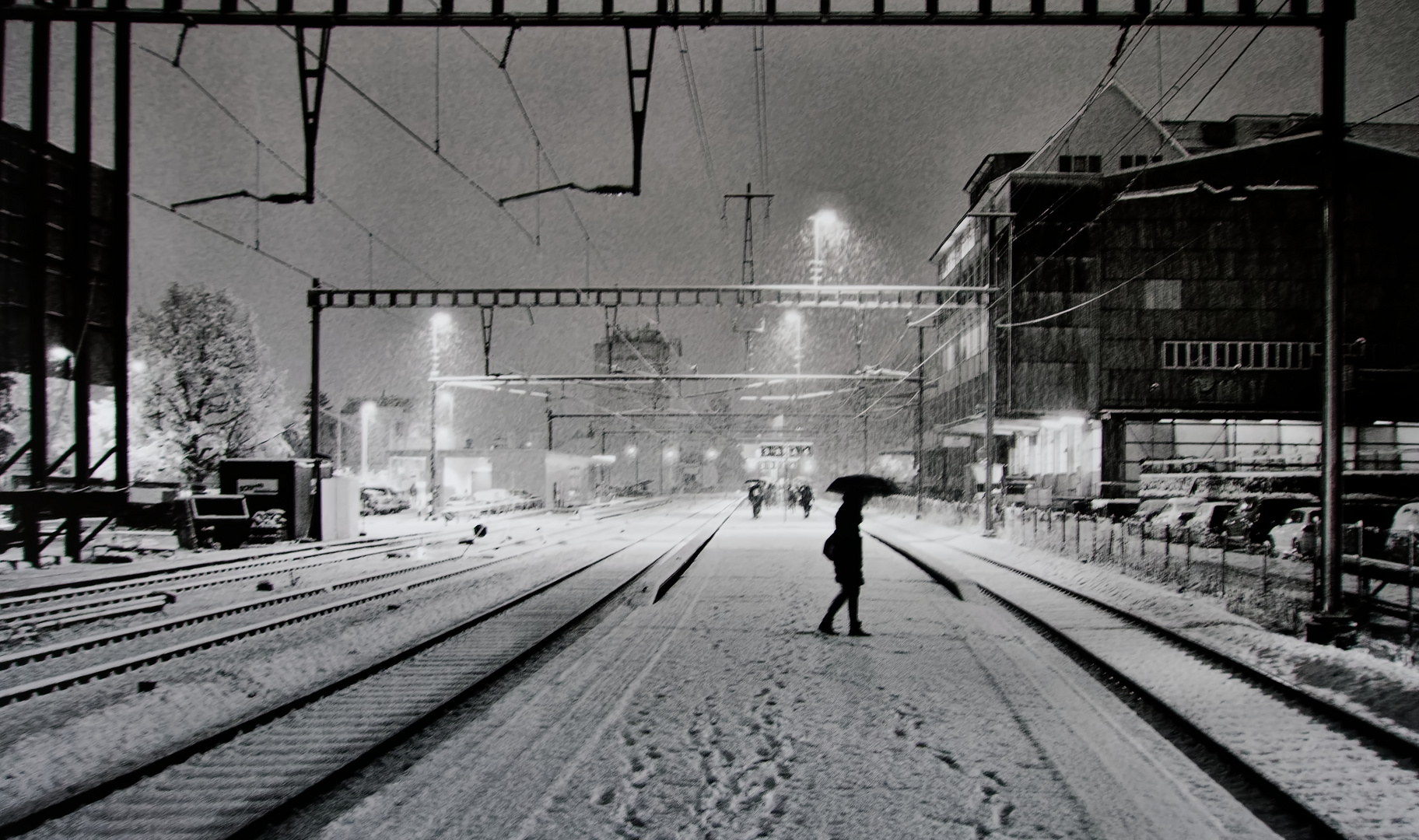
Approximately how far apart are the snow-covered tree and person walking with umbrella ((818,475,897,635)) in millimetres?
36599

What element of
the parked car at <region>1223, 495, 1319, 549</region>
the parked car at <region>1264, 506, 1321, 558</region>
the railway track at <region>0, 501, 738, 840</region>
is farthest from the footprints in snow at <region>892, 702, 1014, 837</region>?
the parked car at <region>1223, 495, 1319, 549</region>

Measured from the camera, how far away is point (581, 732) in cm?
712

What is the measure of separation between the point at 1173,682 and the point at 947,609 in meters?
5.19

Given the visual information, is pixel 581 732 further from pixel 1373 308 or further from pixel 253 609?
pixel 1373 308

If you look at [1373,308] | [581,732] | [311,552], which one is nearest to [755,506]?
[311,552]

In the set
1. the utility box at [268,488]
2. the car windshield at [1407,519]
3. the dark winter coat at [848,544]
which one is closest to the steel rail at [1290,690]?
the dark winter coat at [848,544]

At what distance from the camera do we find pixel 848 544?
11086 mm

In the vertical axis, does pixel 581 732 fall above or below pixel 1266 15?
below

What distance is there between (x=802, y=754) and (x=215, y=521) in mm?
24412

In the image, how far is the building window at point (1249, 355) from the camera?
4162cm

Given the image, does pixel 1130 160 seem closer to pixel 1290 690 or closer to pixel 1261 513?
pixel 1261 513

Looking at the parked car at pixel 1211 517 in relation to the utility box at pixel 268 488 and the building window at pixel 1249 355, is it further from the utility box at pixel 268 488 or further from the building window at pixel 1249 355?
the utility box at pixel 268 488

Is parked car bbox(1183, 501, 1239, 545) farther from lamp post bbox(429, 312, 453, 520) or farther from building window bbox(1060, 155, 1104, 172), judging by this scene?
building window bbox(1060, 155, 1104, 172)

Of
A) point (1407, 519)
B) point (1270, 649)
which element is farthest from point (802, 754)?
point (1407, 519)
